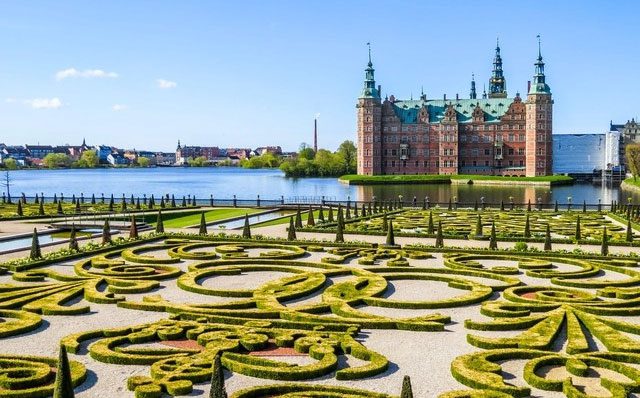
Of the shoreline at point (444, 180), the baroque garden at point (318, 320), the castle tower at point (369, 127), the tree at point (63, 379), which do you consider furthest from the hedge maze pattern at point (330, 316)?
the castle tower at point (369, 127)

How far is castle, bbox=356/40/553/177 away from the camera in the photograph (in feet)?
424

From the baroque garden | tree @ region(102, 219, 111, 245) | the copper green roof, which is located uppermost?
the copper green roof

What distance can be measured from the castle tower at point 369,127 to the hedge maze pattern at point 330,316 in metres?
106

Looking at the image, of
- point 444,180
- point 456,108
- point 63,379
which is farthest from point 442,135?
point 63,379

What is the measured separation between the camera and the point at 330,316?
1686cm

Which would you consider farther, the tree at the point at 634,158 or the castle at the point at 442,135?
the castle at the point at 442,135

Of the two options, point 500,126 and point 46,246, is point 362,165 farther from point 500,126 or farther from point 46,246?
point 46,246

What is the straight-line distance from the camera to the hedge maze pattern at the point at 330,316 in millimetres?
12336

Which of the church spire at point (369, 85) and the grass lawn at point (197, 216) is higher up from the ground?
the church spire at point (369, 85)

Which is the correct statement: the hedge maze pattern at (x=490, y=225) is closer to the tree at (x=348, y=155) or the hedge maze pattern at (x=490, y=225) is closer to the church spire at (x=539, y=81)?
the church spire at (x=539, y=81)

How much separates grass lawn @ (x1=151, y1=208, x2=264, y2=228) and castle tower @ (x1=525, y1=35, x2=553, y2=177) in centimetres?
8339

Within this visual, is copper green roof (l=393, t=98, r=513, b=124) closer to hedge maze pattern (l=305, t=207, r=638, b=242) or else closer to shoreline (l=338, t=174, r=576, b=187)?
shoreline (l=338, t=174, r=576, b=187)

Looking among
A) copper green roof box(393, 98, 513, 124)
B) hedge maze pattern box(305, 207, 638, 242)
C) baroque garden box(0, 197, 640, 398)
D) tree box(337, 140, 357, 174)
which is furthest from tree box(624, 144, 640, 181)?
baroque garden box(0, 197, 640, 398)

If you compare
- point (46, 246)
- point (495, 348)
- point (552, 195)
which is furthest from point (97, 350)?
point (552, 195)
